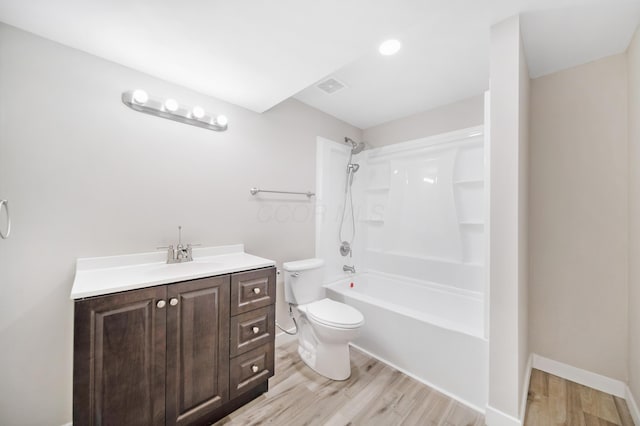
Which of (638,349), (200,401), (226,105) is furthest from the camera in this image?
(226,105)

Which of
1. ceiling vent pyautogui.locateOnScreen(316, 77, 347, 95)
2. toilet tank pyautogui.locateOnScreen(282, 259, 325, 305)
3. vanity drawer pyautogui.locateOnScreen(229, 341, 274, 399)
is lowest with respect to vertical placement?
vanity drawer pyautogui.locateOnScreen(229, 341, 274, 399)

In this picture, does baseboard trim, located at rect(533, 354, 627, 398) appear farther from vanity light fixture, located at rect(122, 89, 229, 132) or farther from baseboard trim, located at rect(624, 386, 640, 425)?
vanity light fixture, located at rect(122, 89, 229, 132)

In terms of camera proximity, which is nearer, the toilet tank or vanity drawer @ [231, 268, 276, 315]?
vanity drawer @ [231, 268, 276, 315]

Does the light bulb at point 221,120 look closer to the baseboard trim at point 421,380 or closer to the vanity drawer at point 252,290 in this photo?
the vanity drawer at point 252,290

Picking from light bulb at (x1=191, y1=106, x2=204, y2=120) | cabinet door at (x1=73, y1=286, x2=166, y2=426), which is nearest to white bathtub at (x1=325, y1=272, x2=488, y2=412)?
cabinet door at (x1=73, y1=286, x2=166, y2=426)

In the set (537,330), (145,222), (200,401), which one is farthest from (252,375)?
(537,330)

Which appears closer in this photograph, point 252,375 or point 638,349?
point 638,349

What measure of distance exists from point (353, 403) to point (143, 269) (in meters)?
1.63

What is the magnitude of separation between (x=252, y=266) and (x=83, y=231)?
0.99 meters

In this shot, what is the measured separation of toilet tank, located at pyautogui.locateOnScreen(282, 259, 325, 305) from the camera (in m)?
2.14

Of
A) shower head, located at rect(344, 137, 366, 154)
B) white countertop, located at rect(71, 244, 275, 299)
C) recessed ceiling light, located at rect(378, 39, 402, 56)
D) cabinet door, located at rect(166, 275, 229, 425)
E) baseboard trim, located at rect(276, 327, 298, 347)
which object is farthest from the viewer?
shower head, located at rect(344, 137, 366, 154)

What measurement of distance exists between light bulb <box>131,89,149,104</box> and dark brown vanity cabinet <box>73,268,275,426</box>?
1.18m

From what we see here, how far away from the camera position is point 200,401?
1.32 metres

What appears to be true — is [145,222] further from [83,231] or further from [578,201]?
[578,201]
